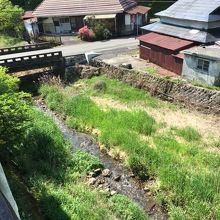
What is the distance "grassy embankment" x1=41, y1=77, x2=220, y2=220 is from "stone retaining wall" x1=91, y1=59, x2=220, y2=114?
27.1 inches

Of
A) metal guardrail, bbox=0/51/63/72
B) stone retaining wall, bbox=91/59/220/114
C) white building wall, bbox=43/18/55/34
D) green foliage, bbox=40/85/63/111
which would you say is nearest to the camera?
stone retaining wall, bbox=91/59/220/114

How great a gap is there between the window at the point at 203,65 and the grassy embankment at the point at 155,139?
3693mm

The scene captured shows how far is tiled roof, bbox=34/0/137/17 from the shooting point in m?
36.2

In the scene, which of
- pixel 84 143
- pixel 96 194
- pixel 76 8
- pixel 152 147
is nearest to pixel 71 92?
pixel 84 143

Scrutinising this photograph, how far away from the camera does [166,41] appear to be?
1053 inches

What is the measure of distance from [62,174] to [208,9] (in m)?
19.0

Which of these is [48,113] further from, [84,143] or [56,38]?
[56,38]

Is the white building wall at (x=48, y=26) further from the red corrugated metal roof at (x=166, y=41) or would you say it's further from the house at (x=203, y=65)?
the house at (x=203, y=65)

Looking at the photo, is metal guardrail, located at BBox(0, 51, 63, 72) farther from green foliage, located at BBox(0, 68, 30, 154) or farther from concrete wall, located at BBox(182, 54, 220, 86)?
concrete wall, located at BBox(182, 54, 220, 86)

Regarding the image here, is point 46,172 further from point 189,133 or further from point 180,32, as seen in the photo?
point 180,32

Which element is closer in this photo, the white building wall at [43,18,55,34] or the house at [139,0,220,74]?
the house at [139,0,220,74]

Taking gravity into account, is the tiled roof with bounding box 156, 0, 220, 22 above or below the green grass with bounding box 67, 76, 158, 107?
above

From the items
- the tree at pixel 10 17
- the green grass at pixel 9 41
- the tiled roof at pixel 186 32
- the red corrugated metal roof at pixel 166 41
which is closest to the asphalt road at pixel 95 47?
the tiled roof at pixel 186 32

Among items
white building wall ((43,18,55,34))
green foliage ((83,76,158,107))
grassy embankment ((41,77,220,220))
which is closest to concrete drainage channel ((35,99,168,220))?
grassy embankment ((41,77,220,220))
